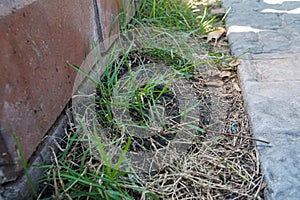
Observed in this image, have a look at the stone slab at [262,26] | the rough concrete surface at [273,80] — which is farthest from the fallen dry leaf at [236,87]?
the stone slab at [262,26]

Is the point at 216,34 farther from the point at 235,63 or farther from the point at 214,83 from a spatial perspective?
the point at 214,83

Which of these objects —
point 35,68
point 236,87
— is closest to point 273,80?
point 236,87

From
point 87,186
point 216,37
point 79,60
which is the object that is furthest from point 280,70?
point 87,186

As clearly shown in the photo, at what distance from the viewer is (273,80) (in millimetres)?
1592

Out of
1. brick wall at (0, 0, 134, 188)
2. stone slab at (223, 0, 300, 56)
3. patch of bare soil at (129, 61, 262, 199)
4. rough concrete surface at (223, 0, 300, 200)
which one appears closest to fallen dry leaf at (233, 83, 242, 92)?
rough concrete surface at (223, 0, 300, 200)

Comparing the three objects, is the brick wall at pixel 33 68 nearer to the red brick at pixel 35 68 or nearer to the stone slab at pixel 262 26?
the red brick at pixel 35 68

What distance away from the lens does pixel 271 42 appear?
6.72 ft

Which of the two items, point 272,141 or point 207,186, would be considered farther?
point 272,141

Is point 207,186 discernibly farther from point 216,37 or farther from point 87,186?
point 216,37

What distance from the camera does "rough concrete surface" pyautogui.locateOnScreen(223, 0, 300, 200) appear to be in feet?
3.43

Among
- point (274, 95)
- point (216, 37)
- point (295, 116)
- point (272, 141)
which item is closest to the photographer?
point (272, 141)

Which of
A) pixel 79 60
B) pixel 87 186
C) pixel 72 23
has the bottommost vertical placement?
pixel 87 186

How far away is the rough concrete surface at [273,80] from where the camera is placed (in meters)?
1.05

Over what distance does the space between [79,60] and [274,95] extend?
896 mm
